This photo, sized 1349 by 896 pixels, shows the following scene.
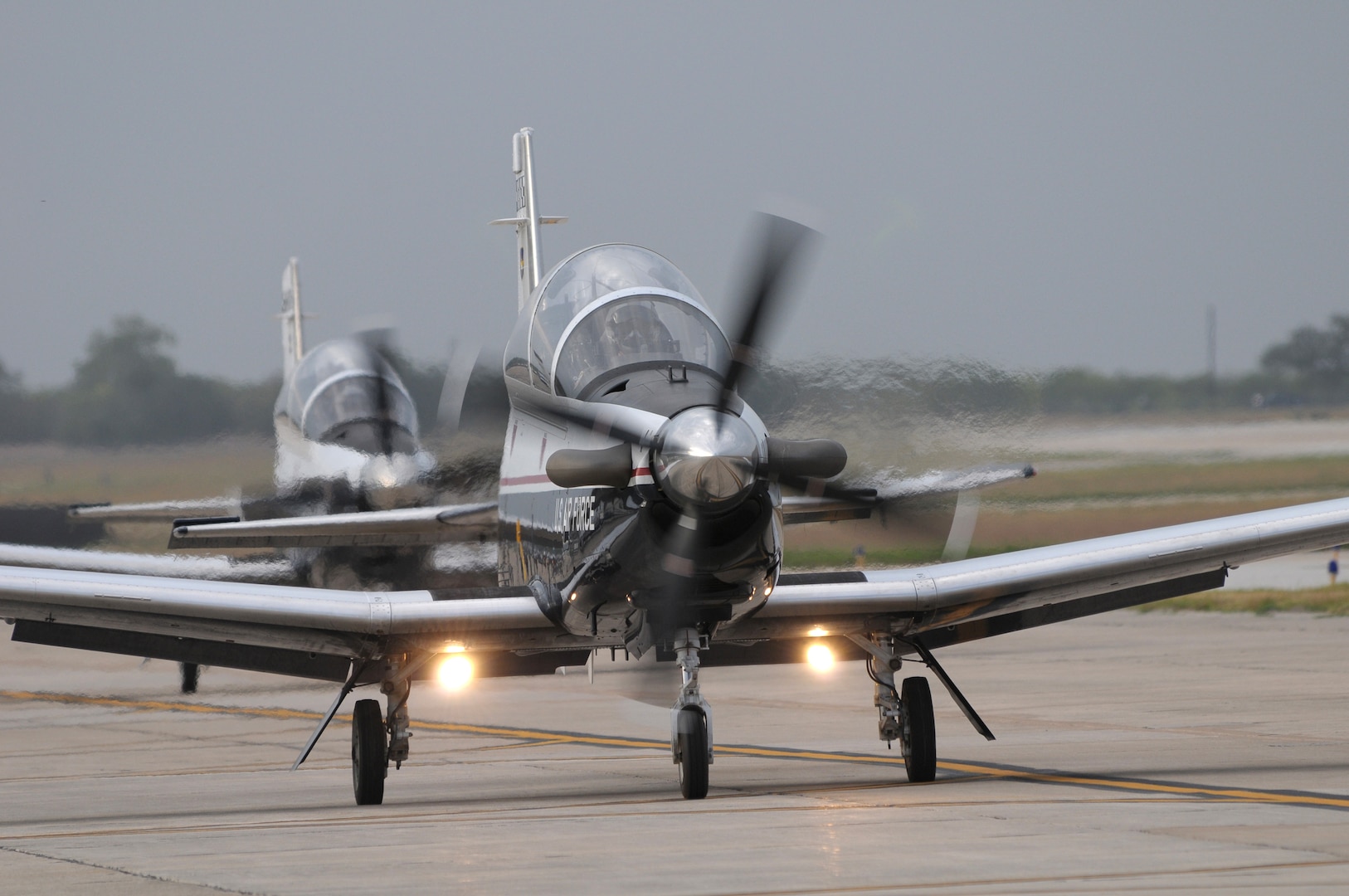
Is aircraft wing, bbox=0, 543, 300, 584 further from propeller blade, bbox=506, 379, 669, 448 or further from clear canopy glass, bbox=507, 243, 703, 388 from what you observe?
propeller blade, bbox=506, 379, 669, 448

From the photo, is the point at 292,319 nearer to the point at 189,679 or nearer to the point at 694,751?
the point at 189,679

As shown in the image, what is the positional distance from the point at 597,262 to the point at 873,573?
2.53 meters

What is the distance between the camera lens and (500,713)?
17656 mm

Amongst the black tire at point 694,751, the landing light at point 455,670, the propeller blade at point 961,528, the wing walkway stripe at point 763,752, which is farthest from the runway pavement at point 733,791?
the propeller blade at point 961,528

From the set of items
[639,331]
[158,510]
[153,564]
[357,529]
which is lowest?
[357,529]

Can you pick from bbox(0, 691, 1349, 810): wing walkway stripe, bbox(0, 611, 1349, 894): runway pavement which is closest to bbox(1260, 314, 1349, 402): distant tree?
bbox(0, 611, 1349, 894): runway pavement

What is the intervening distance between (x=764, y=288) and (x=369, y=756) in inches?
152

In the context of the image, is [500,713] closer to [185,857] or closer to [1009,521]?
[1009,521]

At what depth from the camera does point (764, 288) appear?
28.9 ft

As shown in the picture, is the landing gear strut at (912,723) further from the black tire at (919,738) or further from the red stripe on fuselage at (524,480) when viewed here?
the red stripe on fuselage at (524,480)

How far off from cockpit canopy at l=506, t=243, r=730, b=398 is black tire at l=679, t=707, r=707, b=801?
1.93 meters

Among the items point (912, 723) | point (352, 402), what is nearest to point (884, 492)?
point (912, 723)

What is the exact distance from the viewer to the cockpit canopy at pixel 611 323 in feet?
31.3

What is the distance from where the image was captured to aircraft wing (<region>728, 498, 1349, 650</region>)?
10.1m
